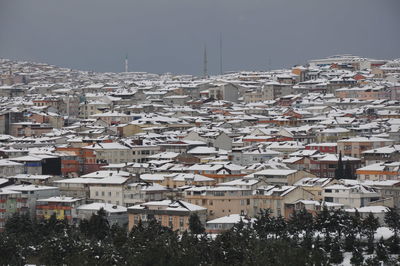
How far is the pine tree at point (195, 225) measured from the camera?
145ft

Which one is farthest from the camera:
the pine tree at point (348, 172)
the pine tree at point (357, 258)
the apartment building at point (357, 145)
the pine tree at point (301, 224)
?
the apartment building at point (357, 145)

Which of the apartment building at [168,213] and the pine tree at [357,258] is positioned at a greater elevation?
the apartment building at [168,213]

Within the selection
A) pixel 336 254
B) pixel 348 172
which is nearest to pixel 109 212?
pixel 336 254

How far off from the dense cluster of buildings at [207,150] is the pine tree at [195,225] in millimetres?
909

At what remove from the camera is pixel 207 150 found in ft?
204

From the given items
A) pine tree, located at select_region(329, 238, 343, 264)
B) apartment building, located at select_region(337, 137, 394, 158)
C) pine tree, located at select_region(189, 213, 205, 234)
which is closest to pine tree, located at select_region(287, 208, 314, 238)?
pine tree, located at select_region(329, 238, 343, 264)

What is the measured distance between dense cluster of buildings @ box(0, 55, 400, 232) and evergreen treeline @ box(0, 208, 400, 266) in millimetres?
2664

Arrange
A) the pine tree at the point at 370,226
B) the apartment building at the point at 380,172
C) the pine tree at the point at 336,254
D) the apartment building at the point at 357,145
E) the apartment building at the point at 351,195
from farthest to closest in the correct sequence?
1. the apartment building at the point at 357,145
2. the apartment building at the point at 380,172
3. the apartment building at the point at 351,195
4. the pine tree at the point at 370,226
5. the pine tree at the point at 336,254

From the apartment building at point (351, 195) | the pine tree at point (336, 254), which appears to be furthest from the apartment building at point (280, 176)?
the pine tree at point (336, 254)

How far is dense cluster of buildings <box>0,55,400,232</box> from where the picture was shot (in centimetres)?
4834

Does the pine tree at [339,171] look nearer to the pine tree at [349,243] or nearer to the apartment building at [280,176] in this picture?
the apartment building at [280,176]

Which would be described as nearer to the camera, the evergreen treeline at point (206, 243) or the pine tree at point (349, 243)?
→ the evergreen treeline at point (206, 243)

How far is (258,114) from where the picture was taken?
86875mm

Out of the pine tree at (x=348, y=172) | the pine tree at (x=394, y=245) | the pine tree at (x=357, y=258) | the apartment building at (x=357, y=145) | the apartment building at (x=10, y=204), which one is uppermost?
the apartment building at (x=357, y=145)
